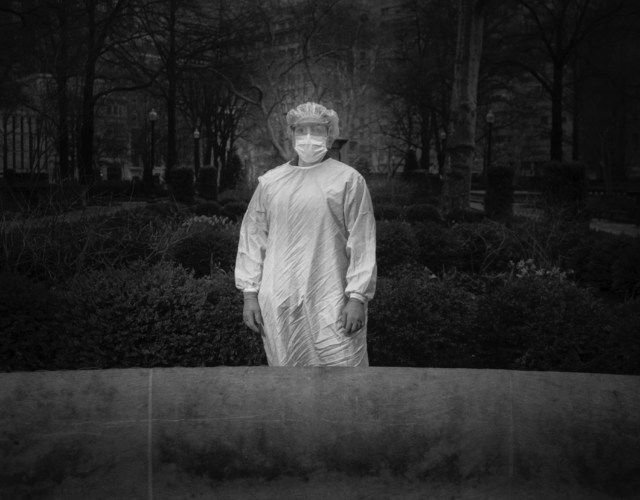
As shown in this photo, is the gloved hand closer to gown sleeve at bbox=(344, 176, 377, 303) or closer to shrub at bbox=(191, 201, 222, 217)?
gown sleeve at bbox=(344, 176, 377, 303)

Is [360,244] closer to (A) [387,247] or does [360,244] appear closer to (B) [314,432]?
(B) [314,432]

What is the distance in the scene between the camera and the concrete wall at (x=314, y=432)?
3.20 meters

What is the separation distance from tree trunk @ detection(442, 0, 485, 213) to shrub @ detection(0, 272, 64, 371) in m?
14.9

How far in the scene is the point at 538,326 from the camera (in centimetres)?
639

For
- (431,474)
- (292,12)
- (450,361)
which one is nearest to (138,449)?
(431,474)

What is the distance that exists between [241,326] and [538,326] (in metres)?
2.43

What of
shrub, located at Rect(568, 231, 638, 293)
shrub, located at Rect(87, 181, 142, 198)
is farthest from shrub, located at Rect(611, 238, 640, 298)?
shrub, located at Rect(87, 181, 142, 198)

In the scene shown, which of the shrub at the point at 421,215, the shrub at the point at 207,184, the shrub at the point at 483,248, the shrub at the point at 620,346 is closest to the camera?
the shrub at the point at 620,346

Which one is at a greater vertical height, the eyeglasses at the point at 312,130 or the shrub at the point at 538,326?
the eyeglasses at the point at 312,130

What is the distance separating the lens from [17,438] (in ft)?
10.4

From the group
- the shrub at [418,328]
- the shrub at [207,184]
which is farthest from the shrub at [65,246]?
the shrub at [207,184]

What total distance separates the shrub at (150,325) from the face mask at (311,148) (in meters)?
2.73

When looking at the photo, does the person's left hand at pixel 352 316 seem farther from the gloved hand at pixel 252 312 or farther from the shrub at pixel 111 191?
the shrub at pixel 111 191

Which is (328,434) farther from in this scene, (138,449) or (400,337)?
(400,337)
